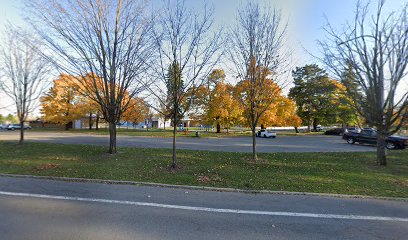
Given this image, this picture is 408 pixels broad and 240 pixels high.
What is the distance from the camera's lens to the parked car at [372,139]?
50.2 ft

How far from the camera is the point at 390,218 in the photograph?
409 cm

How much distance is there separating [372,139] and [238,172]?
16.2 m

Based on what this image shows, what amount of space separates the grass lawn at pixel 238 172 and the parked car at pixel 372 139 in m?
7.69

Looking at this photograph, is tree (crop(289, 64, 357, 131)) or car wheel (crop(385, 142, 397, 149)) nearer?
car wheel (crop(385, 142, 397, 149))

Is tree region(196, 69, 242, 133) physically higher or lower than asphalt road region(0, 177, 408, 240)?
higher

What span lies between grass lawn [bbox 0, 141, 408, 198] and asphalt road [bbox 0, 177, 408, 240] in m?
0.78

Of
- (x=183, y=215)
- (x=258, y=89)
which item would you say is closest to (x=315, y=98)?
(x=258, y=89)

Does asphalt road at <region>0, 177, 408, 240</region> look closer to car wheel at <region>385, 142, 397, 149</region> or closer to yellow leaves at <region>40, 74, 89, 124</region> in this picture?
car wheel at <region>385, 142, 397, 149</region>

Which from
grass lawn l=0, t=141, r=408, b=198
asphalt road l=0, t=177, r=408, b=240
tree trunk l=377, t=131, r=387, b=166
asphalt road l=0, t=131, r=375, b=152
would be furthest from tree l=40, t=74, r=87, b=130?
tree trunk l=377, t=131, r=387, b=166

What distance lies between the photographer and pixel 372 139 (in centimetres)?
1708

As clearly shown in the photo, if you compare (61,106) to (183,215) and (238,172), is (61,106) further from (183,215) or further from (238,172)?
(183,215)

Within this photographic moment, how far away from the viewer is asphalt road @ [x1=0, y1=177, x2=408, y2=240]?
3373mm

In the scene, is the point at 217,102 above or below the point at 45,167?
above

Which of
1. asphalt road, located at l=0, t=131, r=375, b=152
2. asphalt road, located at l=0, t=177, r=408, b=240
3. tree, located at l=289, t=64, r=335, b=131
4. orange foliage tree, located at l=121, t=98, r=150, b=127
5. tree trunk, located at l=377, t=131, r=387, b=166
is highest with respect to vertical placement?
tree, located at l=289, t=64, r=335, b=131
